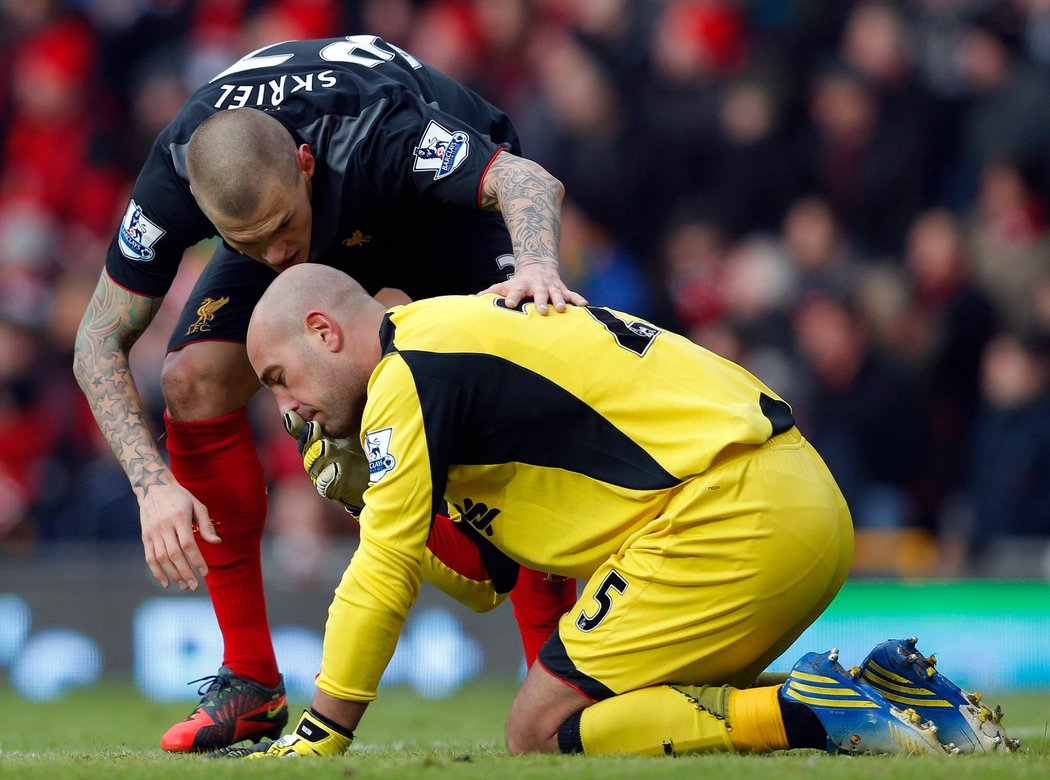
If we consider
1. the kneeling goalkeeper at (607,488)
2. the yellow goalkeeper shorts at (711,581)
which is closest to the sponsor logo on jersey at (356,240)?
the kneeling goalkeeper at (607,488)

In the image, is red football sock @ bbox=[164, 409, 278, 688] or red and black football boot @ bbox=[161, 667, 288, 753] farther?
red football sock @ bbox=[164, 409, 278, 688]

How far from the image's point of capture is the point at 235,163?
429cm

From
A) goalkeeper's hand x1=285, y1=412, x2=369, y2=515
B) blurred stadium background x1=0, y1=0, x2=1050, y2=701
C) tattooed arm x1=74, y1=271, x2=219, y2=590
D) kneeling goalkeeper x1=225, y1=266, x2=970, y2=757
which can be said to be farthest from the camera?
blurred stadium background x1=0, y1=0, x2=1050, y2=701

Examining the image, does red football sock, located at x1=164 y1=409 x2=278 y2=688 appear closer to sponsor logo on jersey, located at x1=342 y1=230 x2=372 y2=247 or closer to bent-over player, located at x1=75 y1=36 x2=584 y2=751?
bent-over player, located at x1=75 y1=36 x2=584 y2=751

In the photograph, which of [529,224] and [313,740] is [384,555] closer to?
[313,740]

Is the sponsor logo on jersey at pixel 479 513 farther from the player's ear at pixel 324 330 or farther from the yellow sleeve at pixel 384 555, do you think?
the player's ear at pixel 324 330

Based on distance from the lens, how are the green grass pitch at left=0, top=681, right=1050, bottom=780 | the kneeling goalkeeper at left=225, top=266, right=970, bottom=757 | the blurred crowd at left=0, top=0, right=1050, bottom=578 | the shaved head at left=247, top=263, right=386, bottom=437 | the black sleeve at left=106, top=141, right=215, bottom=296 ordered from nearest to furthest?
the green grass pitch at left=0, top=681, right=1050, bottom=780
the kneeling goalkeeper at left=225, top=266, right=970, bottom=757
the shaved head at left=247, top=263, right=386, bottom=437
the black sleeve at left=106, top=141, right=215, bottom=296
the blurred crowd at left=0, top=0, right=1050, bottom=578

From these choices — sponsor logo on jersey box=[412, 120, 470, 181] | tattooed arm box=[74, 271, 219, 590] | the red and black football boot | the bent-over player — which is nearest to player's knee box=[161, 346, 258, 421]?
the bent-over player

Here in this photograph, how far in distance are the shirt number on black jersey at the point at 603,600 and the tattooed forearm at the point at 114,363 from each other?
147 centimetres

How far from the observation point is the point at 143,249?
4613mm

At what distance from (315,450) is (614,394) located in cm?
87

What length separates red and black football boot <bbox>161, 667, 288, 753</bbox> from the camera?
461 centimetres

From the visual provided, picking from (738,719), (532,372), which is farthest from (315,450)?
(738,719)

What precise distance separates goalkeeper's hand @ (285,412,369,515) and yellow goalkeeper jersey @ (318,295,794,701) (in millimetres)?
335
